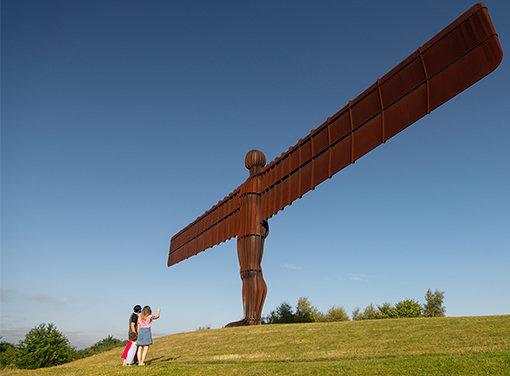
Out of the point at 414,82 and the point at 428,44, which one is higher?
the point at 428,44

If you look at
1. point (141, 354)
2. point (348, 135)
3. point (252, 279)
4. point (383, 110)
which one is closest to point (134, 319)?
point (141, 354)

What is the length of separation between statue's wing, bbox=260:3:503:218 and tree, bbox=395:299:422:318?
2211 centimetres

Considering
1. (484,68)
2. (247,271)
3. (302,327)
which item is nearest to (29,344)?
(247,271)

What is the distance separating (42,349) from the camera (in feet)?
103

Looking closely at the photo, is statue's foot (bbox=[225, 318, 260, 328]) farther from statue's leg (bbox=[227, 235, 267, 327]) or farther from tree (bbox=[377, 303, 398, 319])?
tree (bbox=[377, 303, 398, 319])

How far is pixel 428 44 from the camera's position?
13617mm

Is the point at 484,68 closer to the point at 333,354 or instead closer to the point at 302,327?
the point at 333,354

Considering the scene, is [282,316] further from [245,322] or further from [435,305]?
[435,305]

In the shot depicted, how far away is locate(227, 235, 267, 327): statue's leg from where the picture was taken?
20047mm

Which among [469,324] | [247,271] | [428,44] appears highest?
[428,44]

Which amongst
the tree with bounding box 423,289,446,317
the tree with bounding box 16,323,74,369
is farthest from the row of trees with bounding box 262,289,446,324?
the tree with bounding box 16,323,74,369

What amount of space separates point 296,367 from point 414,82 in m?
10.6

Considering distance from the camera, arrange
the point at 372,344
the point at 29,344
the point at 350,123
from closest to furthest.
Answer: the point at 372,344 → the point at 350,123 → the point at 29,344

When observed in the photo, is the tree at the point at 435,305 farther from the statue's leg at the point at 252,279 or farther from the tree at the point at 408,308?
the statue's leg at the point at 252,279
